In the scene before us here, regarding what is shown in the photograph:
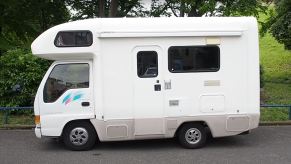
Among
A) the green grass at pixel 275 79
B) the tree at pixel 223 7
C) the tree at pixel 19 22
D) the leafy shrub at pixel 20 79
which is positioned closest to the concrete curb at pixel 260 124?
the green grass at pixel 275 79

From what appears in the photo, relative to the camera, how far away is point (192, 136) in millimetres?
9945

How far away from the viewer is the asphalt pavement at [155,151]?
9.07 m

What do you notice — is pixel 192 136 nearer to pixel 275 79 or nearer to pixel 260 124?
pixel 260 124

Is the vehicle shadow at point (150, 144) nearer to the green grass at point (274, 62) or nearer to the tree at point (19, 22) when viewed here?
the tree at point (19, 22)

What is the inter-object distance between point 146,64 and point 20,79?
5.51 m

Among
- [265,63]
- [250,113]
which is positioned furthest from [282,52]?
[250,113]

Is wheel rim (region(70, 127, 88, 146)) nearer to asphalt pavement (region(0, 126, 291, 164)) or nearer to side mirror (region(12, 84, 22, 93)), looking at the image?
asphalt pavement (region(0, 126, 291, 164))

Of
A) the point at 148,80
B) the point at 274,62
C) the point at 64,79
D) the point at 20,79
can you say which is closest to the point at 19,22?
the point at 20,79

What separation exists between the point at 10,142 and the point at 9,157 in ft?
4.90

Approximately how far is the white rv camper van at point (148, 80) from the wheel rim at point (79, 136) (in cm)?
2

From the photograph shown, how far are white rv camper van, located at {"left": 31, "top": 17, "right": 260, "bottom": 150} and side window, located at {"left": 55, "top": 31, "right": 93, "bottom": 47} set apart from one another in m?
0.02

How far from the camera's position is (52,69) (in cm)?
979

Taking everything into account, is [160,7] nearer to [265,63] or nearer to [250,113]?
[265,63]

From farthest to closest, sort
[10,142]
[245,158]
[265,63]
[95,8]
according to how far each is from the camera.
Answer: [265,63] < [95,8] < [10,142] < [245,158]
